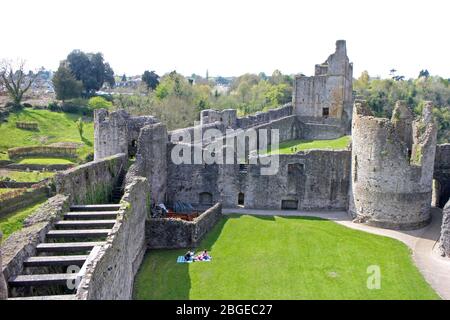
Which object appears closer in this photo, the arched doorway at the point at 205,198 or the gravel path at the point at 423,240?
the gravel path at the point at 423,240

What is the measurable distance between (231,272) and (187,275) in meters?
1.72

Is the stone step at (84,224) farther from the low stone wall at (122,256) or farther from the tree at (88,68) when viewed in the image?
the tree at (88,68)

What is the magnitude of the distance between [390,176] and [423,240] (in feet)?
11.6

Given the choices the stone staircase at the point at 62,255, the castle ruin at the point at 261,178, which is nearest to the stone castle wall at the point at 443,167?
the castle ruin at the point at 261,178

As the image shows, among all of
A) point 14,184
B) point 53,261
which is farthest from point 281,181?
point 14,184

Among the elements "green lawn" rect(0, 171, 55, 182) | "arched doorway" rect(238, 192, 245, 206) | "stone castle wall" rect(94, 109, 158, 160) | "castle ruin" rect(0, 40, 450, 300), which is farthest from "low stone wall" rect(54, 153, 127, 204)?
"green lawn" rect(0, 171, 55, 182)

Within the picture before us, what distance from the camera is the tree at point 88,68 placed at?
79.2 metres

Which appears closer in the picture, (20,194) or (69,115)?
(20,194)

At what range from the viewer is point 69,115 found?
67688 millimetres

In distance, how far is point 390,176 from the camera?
24.6m

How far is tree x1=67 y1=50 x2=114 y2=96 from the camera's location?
79.2m

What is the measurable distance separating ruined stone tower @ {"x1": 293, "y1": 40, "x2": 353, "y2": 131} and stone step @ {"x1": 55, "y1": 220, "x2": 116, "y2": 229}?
125ft
